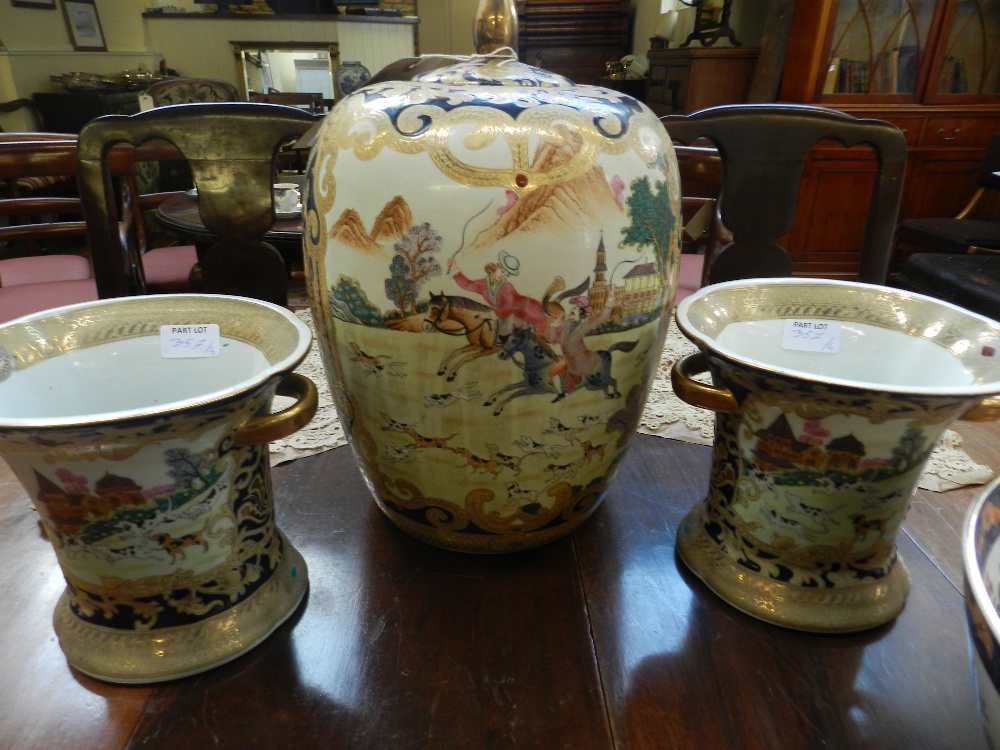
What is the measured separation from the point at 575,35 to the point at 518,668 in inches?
139

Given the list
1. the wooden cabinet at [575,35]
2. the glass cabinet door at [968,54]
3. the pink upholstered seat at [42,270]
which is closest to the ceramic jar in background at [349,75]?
the wooden cabinet at [575,35]

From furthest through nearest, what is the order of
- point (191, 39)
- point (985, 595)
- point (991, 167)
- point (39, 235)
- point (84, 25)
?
point (191, 39) < point (84, 25) < point (991, 167) < point (39, 235) < point (985, 595)

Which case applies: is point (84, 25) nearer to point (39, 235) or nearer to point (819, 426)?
point (39, 235)

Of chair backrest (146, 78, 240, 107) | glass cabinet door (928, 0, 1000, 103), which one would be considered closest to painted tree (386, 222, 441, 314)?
glass cabinet door (928, 0, 1000, 103)

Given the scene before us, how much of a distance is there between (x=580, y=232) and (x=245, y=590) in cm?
34

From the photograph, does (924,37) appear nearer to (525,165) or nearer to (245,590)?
(525,165)

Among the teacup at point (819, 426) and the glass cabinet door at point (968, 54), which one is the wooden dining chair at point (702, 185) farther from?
the glass cabinet door at point (968, 54)

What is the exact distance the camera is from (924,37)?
2.35m

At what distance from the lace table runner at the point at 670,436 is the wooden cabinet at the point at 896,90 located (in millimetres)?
1966

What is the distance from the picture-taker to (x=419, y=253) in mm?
434

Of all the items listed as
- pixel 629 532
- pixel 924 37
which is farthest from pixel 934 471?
pixel 924 37

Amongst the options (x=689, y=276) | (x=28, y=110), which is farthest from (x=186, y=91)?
(x=689, y=276)

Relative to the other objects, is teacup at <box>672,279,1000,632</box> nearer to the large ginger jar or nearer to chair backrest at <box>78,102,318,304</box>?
the large ginger jar

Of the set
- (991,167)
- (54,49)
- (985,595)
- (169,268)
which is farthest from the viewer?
(54,49)
